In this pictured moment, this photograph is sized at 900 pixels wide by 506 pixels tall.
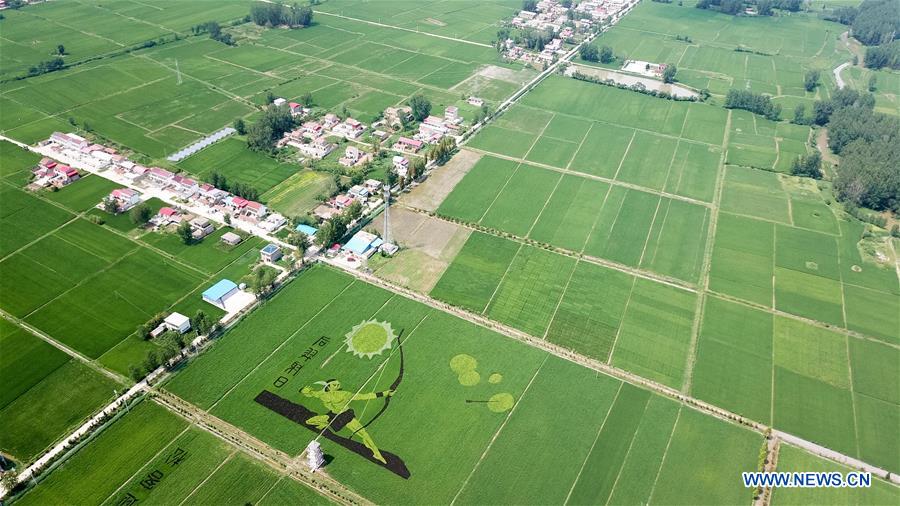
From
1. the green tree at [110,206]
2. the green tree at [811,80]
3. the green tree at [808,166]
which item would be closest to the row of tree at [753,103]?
the green tree at [811,80]

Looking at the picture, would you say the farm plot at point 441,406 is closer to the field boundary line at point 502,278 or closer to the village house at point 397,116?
the field boundary line at point 502,278

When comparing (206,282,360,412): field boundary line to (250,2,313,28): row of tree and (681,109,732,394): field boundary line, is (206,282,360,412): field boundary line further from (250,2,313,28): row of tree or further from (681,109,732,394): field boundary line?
(250,2,313,28): row of tree

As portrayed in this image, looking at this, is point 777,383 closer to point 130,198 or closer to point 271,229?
point 271,229

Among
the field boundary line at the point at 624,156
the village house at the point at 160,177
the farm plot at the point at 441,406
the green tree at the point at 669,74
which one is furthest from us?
the green tree at the point at 669,74

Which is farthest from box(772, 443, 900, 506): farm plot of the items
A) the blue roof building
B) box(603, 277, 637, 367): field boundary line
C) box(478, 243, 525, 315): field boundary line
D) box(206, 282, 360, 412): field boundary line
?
the blue roof building

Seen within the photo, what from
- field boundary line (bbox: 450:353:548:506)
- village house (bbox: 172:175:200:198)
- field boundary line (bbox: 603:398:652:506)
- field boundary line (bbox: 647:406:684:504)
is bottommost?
field boundary line (bbox: 647:406:684:504)

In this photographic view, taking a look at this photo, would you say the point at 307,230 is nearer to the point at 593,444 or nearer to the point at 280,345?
the point at 280,345

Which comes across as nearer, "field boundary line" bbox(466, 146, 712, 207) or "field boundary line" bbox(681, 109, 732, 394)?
"field boundary line" bbox(681, 109, 732, 394)
